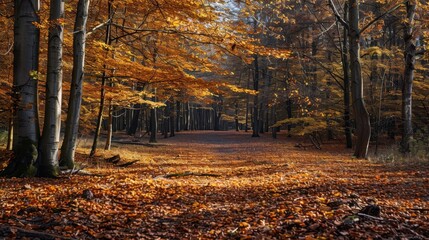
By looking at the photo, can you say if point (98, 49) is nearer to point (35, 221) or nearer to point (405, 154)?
point (35, 221)

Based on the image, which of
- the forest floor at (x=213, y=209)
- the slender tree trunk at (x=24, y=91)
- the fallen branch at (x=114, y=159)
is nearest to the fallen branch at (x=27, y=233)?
the forest floor at (x=213, y=209)

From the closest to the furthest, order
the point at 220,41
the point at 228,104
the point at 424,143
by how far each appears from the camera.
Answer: the point at 220,41
the point at 424,143
the point at 228,104

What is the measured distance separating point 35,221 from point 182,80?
22.9ft

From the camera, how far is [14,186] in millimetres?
6344

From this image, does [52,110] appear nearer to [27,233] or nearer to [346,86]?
[27,233]

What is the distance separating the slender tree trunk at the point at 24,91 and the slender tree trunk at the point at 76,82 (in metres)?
0.96

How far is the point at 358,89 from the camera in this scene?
13.8 metres

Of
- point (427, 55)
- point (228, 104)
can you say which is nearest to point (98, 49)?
point (427, 55)

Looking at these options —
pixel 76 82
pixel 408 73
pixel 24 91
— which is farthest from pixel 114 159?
Answer: pixel 408 73

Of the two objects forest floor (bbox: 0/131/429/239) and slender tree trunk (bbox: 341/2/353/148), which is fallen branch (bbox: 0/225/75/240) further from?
slender tree trunk (bbox: 341/2/353/148)

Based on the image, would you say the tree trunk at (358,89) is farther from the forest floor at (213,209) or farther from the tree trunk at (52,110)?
the tree trunk at (52,110)

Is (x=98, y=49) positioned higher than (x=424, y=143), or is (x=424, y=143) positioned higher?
(x=98, y=49)

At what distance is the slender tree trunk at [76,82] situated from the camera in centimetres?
823

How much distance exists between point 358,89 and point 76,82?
34.8ft
